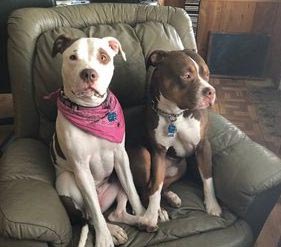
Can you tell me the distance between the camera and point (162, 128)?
1.44m

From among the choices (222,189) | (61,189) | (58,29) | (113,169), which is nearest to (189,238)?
(222,189)

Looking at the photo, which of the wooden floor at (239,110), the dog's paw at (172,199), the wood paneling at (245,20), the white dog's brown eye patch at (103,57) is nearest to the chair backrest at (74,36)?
the white dog's brown eye patch at (103,57)

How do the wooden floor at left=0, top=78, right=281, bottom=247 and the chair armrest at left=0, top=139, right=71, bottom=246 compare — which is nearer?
the chair armrest at left=0, top=139, right=71, bottom=246

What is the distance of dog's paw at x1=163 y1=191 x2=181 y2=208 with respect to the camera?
148cm

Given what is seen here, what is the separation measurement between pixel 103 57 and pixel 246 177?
2.30 feet

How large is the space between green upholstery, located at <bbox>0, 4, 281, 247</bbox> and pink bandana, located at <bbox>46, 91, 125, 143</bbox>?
0.22 metres

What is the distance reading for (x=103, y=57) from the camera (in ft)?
4.02

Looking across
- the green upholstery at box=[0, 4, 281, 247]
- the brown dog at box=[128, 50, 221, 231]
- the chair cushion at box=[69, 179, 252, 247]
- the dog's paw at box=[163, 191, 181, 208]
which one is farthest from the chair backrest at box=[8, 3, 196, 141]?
the chair cushion at box=[69, 179, 252, 247]

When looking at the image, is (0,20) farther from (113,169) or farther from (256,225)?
(256,225)

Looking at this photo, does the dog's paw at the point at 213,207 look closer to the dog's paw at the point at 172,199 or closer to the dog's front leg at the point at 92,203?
the dog's paw at the point at 172,199

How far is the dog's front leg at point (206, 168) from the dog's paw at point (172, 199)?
117 mm

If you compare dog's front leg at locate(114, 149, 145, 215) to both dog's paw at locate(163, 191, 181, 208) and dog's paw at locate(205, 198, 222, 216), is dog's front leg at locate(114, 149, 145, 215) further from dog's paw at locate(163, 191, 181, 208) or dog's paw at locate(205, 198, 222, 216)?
dog's paw at locate(205, 198, 222, 216)

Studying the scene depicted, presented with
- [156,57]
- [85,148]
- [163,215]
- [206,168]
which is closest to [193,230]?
[163,215]

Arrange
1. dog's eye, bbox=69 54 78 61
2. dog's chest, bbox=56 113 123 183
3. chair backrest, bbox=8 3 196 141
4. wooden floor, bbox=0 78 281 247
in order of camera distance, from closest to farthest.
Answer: dog's eye, bbox=69 54 78 61 < dog's chest, bbox=56 113 123 183 < chair backrest, bbox=8 3 196 141 < wooden floor, bbox=0 78 281 247
